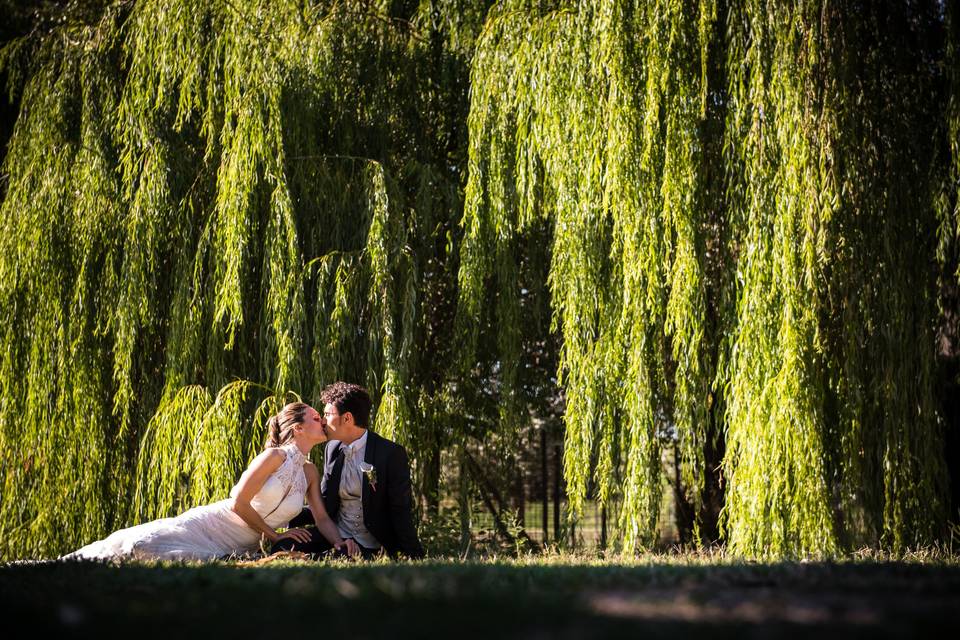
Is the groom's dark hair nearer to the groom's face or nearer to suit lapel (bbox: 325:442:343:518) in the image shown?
the groom's face

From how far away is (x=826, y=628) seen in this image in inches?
88.9

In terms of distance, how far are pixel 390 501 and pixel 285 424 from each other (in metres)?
0.88

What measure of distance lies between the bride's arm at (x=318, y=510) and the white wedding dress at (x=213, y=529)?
47mm

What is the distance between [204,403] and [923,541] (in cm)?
529

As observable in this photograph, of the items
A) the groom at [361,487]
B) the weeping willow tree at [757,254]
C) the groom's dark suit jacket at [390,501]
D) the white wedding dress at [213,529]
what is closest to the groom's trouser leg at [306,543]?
the groom at [361,487]

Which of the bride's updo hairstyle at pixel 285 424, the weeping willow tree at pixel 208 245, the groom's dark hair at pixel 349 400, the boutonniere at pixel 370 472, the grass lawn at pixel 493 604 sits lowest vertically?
the grass lawn at pixel 493 604

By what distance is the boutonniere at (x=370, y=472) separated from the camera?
20.4 ft

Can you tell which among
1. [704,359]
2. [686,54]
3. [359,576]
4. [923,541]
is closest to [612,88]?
[686,54]

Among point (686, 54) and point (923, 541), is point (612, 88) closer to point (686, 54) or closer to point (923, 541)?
point (686, 54)

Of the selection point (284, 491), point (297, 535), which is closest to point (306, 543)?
point (297, 535)

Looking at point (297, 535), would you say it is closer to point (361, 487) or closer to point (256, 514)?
point (256, 514)

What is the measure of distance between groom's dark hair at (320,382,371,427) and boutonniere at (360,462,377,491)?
0.95ft

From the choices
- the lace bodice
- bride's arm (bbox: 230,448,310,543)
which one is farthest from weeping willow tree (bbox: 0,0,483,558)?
bride's arm (bbox: 230,448,310,543)

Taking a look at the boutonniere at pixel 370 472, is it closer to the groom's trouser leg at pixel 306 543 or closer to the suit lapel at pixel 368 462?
the suit lapel at pixel 368 462
